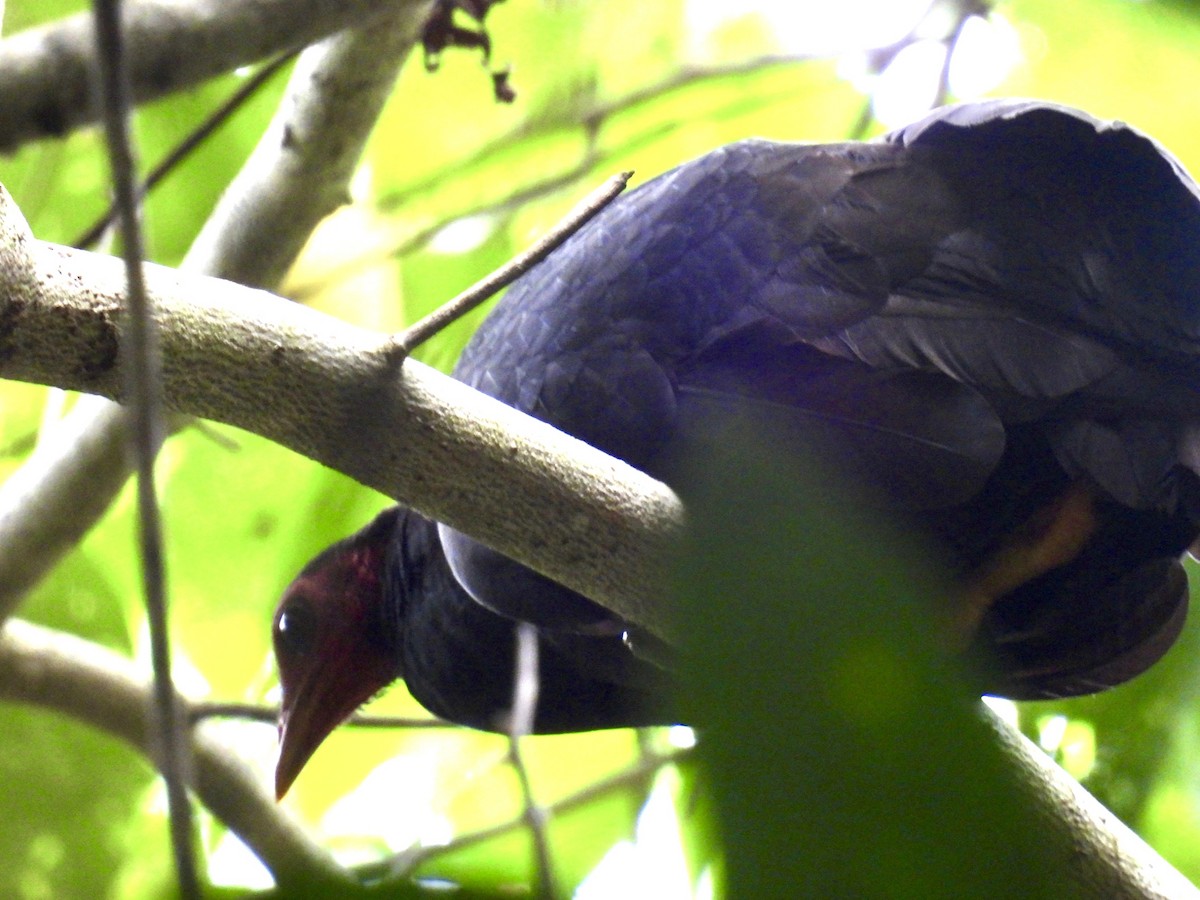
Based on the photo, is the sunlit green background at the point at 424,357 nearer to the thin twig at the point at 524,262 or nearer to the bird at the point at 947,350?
the bird at the point at 947,350

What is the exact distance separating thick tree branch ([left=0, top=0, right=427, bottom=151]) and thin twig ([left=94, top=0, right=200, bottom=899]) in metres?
0.40

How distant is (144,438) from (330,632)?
7.81ft

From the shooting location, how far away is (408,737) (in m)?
3.71

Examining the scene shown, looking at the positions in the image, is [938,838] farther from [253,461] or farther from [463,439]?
[253,461]

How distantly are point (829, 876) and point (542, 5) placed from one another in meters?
3.31

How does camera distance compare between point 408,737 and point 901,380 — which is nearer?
point 901,380

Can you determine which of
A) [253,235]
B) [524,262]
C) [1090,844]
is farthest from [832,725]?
[253,235]

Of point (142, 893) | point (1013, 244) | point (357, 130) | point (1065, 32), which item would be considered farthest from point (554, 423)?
point (1065, 32)

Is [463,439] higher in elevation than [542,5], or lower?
lower

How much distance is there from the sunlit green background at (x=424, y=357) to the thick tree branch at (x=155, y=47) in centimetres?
140

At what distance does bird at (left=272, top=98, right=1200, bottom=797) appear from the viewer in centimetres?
202

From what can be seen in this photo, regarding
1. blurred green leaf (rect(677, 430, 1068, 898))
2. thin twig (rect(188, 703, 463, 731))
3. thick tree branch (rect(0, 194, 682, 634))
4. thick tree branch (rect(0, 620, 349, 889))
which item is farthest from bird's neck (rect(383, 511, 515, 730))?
blurred green leaf (rect(677, 430, 1068, 898))

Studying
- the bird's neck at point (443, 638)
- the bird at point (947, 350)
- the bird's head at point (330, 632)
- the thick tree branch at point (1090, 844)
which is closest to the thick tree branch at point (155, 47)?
the bird at point (947, 350)

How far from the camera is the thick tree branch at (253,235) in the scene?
2795 mm
